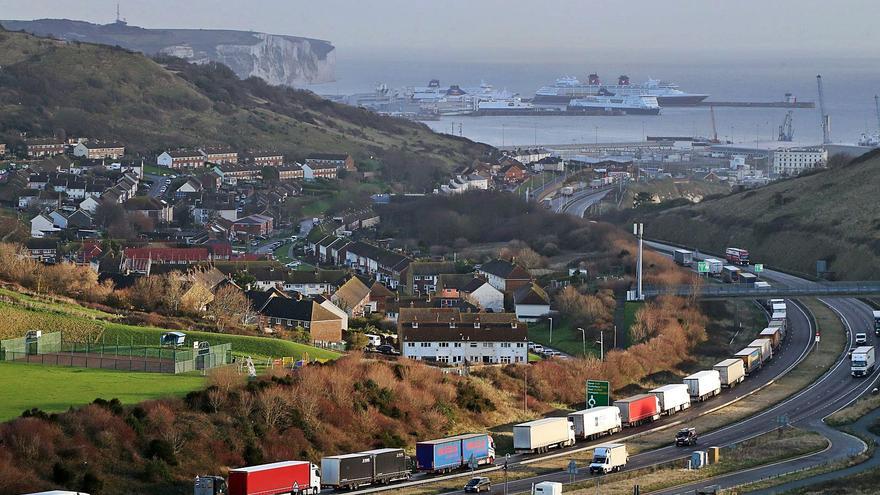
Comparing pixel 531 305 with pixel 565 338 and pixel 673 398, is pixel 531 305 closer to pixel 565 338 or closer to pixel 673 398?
pixel 565 338

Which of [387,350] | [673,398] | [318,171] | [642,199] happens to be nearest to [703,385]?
[673,398]

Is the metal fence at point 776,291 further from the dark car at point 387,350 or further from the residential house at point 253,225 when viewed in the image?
the residential house at point 253,225

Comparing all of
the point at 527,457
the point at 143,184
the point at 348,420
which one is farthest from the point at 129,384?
the point at 143,184

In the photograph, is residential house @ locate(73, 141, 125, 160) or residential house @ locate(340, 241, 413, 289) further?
residential house @ locate(73, 141, 125, 160)

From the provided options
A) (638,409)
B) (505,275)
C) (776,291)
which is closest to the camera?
(638,409)

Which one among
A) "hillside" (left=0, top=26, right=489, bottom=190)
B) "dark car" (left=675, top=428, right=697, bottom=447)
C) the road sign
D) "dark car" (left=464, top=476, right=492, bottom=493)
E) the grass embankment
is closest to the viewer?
"dark car" (left=464, top=476, right=492, bottom=493)

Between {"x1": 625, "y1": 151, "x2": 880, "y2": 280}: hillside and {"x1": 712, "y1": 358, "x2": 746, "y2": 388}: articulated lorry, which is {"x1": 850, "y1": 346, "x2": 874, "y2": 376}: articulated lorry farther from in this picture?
{"x1": 625, "y1": 151, "x2": 880, "y2": 280}: hillside

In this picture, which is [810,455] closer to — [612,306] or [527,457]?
[527,457]

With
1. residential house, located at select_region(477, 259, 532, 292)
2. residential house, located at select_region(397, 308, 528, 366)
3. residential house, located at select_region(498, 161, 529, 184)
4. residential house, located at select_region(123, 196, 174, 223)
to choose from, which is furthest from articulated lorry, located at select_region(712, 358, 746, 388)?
residential house, located at select_region(498, 161, 529, 184)
